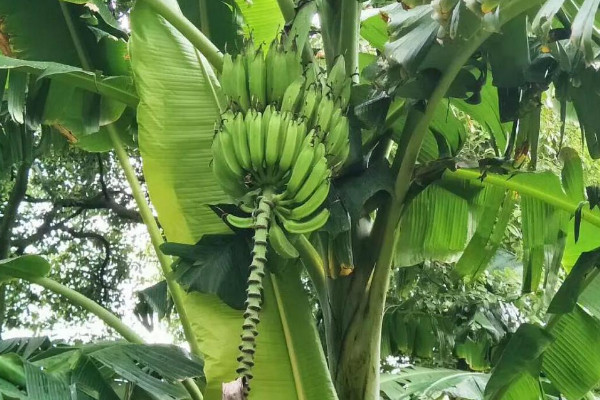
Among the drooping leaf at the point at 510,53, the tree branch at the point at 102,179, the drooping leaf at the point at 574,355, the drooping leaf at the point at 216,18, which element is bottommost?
Result: the drooping leaf at the point at 574,355

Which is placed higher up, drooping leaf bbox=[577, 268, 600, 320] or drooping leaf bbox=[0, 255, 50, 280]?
drooping leaf bbox=[0, 255, 50, 280]

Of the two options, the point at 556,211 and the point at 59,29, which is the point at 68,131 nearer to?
the point at 59,29

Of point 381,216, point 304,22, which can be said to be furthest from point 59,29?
point 381,216

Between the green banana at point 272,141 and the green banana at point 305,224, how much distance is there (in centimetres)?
9

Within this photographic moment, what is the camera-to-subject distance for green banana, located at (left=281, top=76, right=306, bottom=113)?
1.06m

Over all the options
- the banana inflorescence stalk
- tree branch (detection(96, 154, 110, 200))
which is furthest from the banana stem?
tree branch (detection(96, 154, 110, 200))

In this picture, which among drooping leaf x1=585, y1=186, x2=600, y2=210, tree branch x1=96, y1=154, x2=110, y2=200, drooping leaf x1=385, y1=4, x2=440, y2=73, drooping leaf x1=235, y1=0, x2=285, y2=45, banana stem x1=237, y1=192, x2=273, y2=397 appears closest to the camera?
banana stem x1=237, y1=192, x2=273, y2=397

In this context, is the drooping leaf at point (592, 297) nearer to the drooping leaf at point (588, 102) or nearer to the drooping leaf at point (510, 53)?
the drooping leaf at point (588, 102)

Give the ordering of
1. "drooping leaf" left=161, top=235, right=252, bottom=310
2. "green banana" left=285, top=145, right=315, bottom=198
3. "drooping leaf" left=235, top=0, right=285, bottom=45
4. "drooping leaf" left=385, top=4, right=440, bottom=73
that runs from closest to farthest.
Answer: "green banana" left=285, top=145, right=315, bottom=198
"drooping leaf" left=385, top=4, right=440, bottom=73
"drooping leaf" left=161, top=235, right=252, bottom=310
"drooping leaf" left=235, top=0, right=285, bottom=45

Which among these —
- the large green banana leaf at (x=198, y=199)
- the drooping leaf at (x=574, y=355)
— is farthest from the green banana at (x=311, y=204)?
the drooping leaf at (x=574, y=355)

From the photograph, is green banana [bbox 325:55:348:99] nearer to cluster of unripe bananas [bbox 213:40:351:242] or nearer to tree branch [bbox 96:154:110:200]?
cluster of unripe bananas [bbox 213:40:351:242]

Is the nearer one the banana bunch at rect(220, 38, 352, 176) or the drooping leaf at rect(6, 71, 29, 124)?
the banana bunch at rect(220, 38, 352, 176)

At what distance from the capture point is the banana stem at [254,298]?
2.54ft

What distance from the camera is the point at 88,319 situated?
4305 mm
